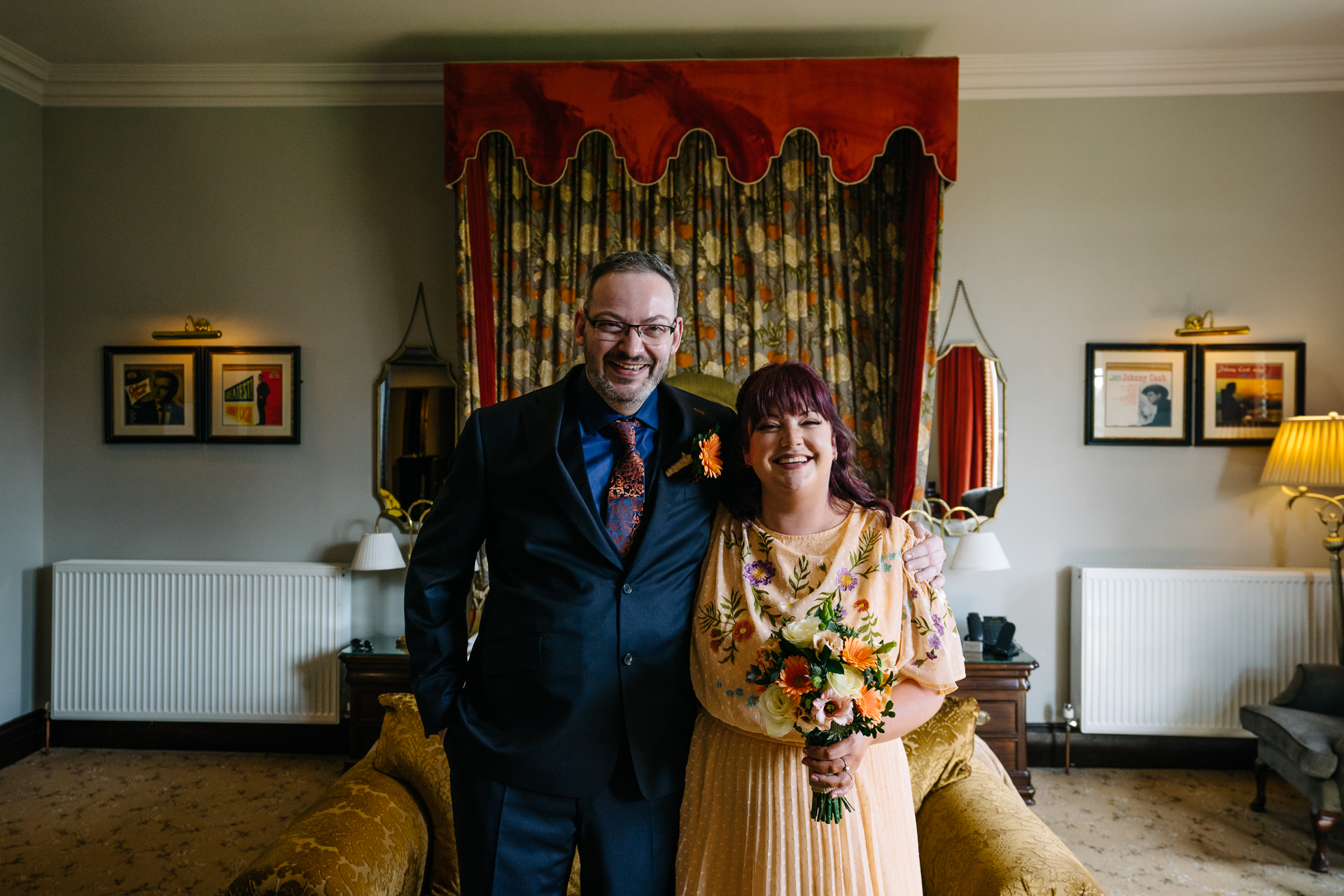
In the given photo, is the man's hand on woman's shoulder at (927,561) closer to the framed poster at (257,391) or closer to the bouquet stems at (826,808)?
the bouquet stems at (826,808)

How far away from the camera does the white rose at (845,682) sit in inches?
48.3

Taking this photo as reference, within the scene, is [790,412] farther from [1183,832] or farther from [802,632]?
[1183,832]

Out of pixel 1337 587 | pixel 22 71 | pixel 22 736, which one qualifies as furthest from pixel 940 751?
pixel 22 71

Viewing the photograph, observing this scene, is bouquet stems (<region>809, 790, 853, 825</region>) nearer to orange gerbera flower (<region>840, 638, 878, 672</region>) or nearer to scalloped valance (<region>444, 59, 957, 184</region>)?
orange gerbera flower (<region>840, 638, 878, 672</region>)

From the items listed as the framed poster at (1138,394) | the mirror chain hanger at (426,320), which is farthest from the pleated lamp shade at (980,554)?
the mirror chain hanger at (426,320)

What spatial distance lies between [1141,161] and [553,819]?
4339mm

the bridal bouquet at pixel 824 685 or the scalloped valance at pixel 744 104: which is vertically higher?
the scalloped valance at pixel 744 104

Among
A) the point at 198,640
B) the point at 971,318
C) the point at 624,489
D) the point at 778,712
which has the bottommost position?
the point at 198,640

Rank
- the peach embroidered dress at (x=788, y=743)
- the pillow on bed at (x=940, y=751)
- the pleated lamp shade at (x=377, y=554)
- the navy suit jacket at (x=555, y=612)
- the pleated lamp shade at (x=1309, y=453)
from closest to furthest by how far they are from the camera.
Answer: the peach embroidered dress at (x=788, y=743) < the navy suit jacket at (x=555, y=612) < the pillow on bed at (x=940, y=751) < the pleated lamp shade at (x=1309, y=453) < the pleated lamp shade at (x=377, y=554)

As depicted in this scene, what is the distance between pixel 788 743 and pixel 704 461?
569 mm

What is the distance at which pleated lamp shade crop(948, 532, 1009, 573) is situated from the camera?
12.1ft

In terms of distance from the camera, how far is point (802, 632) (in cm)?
129

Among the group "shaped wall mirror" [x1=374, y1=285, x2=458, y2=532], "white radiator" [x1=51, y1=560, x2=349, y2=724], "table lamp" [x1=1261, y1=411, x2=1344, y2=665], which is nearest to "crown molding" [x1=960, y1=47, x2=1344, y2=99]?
"table lamp" [x1=1261, y1=411, x2=1344, y2=665]

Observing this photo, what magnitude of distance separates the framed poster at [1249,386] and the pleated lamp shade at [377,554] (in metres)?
4.27
